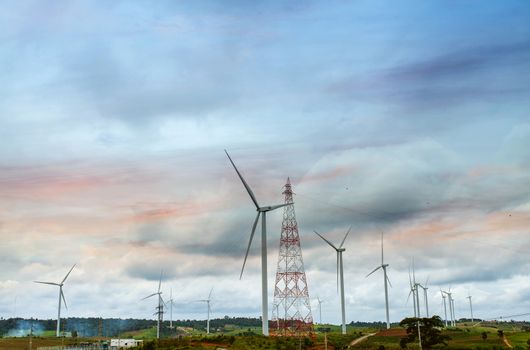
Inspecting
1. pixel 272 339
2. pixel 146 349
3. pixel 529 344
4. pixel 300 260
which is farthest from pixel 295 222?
pixel 529 344

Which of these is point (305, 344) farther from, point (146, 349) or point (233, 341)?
point (146, 349)

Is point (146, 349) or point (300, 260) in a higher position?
point (300, 260)

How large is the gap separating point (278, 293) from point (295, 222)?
17952 millimetres

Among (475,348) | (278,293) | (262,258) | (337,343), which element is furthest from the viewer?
(337,343)

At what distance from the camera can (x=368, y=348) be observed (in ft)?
609

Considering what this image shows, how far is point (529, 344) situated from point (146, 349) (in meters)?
106

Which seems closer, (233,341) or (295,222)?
(295,222)

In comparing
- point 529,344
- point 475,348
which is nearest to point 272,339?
point 475,348

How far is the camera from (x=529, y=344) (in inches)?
6929

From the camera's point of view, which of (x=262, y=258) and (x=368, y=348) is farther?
(x=368, y=348)

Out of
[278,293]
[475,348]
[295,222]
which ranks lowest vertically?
[475,348]

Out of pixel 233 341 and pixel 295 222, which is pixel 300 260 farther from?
pixel 233 341

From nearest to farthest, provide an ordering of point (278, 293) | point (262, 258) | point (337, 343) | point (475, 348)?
point (278, 293) → point (262, 258) → point (475, 348) → point (337, 343)

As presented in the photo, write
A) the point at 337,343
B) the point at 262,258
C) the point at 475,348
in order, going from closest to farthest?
the point at 262,258 → the point at 475,348 → the point at 337,343
